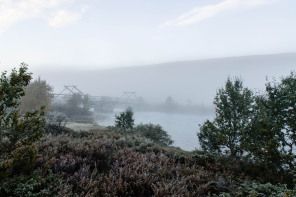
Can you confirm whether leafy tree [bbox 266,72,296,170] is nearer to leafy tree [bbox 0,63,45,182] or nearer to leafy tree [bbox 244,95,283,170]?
leafy tree [bbox 244,95,283,170]

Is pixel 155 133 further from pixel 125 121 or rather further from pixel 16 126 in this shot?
pixel 16 126

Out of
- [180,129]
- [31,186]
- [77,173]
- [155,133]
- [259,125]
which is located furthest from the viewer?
[180,129]

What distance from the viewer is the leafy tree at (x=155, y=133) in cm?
2208

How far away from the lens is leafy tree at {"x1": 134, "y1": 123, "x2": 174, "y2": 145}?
2208 cm

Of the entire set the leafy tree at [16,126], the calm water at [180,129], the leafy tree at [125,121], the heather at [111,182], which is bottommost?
the calm water at [180,129]

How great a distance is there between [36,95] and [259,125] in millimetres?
40596

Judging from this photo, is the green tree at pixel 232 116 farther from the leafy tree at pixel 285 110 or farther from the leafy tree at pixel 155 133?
the leafy tree at pixel 155 133

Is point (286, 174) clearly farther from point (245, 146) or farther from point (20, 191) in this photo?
point (20, 191)

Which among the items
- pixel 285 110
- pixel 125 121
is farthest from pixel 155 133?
pixel 285 110

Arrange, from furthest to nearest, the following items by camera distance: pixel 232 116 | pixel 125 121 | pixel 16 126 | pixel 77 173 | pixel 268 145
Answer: pixel 125 121 < pixel 232 116 < pixel 268 145 < pixel 77 173 < pixel 16 126

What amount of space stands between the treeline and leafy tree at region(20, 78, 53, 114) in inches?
A: 1321

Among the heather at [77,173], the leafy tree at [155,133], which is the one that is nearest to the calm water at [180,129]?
the leafy tree at [155,133]

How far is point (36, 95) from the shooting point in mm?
37406

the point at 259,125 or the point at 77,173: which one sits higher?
the point at 259,125
